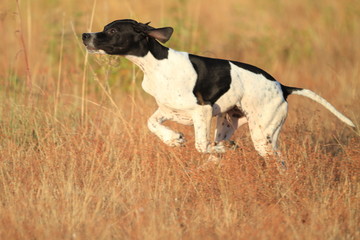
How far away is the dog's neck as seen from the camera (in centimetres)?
633

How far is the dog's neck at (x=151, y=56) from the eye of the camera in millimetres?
6328

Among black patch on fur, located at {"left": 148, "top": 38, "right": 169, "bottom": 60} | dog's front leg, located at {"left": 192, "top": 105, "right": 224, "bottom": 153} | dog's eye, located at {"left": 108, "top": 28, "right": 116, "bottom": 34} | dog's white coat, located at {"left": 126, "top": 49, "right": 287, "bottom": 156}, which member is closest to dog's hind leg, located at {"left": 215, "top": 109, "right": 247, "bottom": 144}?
dog's white coat, located at {"left": 126, "top": 49, "right": 287, "bottom": 156}

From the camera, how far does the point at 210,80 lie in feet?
21.2

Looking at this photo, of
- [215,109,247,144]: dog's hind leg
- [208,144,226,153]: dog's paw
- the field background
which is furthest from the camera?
[215,109,247,144]: dog's hind leg

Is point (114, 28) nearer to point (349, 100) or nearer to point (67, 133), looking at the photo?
point (67, 133)

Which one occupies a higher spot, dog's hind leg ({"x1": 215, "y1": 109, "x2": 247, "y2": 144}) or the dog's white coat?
the dog's white coat

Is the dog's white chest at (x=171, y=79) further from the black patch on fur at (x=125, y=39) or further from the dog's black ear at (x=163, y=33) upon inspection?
the dog's black ear at (x=163, y=33)

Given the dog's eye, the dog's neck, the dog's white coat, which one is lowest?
the dog's white coat

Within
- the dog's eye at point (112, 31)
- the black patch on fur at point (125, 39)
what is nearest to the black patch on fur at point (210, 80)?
the black patch on fur at point (125, 39)

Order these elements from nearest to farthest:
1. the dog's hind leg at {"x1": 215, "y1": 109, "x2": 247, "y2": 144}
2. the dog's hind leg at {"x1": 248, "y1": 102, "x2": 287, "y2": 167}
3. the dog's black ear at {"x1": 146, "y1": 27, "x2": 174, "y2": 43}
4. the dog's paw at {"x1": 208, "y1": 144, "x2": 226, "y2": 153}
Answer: the dog's black ear at {"x1": 146, "y1": 27, "x2": 174, "y2": 43}
the dog's paw at {"x1": 208, "y1": 144, "x2": 226, "y2": 153}
the dog's hind leg at {"x1": 248, "y1": 102, "x2": 287, "y2": 167}
the dog's hind leg at {"x1": 215, "y1": 109, "x2": 247, "y2": 144}

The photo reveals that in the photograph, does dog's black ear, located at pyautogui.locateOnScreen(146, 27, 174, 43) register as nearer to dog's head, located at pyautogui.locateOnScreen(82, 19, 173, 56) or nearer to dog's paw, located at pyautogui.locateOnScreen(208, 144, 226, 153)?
dog's head, located at pyautogui.locateOnScreen(82, 19, 173, 56)

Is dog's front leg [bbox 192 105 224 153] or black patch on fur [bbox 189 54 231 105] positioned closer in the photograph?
dog's front leg [bbox 192 105 224 153]

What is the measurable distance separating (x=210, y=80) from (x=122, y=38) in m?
0.99

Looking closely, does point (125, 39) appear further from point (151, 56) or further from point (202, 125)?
point (202, 125)
